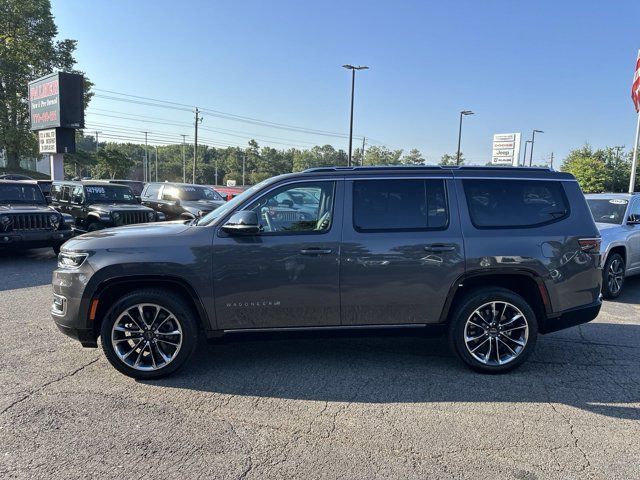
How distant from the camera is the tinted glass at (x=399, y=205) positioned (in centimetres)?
432

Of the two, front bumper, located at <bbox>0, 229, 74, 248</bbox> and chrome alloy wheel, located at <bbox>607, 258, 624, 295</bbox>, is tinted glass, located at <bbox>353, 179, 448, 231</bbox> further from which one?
front bumper, located at <bbox>0, 229, 74, 248</bbox>

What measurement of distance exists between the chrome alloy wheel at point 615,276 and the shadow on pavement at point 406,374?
244 centimetres

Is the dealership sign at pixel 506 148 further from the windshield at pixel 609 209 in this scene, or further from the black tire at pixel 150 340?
the black tire at pixel 150 340

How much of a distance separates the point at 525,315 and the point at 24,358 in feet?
16.2

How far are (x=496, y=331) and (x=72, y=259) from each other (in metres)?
3.98

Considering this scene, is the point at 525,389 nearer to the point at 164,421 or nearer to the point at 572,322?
the point at 572,322

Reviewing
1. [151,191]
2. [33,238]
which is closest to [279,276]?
[33,238]

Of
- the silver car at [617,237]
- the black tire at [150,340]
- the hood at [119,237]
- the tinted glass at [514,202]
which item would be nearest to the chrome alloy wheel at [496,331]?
the tinted glass at [514,202]

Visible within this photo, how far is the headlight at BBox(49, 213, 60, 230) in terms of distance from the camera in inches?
409

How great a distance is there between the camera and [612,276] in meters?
7.66

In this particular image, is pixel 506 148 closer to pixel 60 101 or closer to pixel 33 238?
pixel 60 101

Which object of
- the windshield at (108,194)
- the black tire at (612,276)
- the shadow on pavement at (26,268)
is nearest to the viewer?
the black tire at (612,276)

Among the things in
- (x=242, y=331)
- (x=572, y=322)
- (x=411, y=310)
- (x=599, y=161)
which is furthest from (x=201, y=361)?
(x=599, y=161)

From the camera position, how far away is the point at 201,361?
15.4ft
